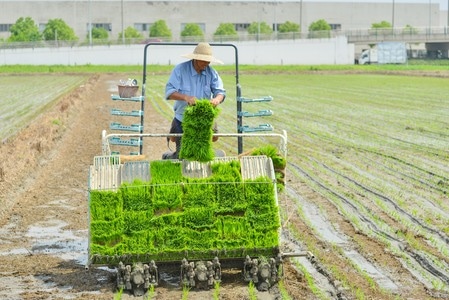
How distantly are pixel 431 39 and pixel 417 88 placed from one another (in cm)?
5118

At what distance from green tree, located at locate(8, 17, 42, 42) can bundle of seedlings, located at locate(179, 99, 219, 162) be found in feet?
280

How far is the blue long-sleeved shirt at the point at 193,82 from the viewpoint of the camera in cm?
916

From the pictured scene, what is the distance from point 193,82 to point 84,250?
1.98m

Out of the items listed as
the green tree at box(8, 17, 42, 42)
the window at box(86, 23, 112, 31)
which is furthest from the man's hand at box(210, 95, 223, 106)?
the window at box(86, 23, 112, 31)

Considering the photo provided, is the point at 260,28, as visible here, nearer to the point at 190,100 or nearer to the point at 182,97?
the point at 182,97

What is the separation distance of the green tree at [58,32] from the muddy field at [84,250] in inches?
3036

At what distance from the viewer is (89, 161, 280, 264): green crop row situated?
7996 millimetres

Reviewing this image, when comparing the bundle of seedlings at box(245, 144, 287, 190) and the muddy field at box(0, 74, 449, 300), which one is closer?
the muddy field at box(0, 74, 449, 300)

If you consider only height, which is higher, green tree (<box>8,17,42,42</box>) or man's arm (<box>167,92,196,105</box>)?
man's arm (<box>167,92,196,105</box>)

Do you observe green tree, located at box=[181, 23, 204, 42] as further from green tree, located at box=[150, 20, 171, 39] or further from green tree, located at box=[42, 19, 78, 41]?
green tree, located at box=[42, 19, 78, 41]

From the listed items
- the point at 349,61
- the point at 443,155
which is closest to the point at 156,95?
the point at 443,155

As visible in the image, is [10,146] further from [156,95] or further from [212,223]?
[156,95]

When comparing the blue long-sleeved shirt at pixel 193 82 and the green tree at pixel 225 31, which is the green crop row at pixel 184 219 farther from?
the green tree at pixel 225 31

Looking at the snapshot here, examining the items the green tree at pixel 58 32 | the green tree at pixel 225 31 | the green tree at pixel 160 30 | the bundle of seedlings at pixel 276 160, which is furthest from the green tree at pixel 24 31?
the bundle of seedlings at pixel 276 160
